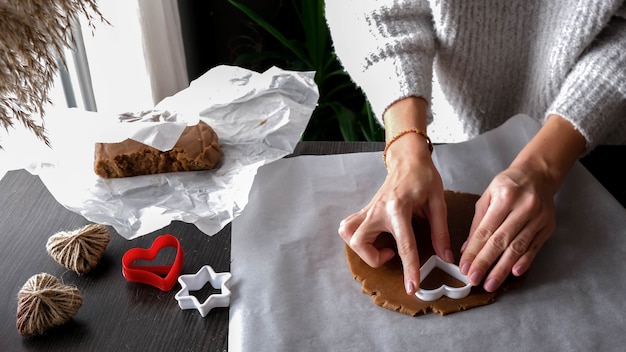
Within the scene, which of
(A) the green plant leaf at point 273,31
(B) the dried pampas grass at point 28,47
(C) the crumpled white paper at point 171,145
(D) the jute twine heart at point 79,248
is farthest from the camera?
(A) the green plant leaf at point 273,31

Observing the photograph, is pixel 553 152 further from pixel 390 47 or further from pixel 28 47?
pixel 28 47

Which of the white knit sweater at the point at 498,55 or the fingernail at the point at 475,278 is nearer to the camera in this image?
the fingernail at the point at 475,278

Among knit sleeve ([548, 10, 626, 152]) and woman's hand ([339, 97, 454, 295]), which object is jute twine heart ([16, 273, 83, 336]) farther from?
knit sleeve ([548, 10, 626, 152])

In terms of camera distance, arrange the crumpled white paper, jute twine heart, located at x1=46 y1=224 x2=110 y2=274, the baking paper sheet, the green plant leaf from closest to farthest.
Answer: the baking paper sheet < jute twine heart, located at x1=46 y1=224 x2=110 y2=274 < the crumpled white paper < the green plant leaf

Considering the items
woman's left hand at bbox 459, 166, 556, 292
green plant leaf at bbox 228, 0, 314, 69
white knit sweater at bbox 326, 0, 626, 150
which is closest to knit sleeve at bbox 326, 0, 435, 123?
white knit sweater at bbox 326, 0, 626, 150

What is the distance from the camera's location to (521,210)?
2.71 feet

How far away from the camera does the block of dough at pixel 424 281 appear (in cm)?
75

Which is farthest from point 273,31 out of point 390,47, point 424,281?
point 424,281

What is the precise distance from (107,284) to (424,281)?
0.41 metres

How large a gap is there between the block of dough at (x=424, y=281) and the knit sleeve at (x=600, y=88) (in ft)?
0.65

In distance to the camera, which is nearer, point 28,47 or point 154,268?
point 28,47

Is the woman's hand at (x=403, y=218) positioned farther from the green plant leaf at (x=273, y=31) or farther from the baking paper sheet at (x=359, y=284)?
the green plant leaf at (x=273, y=31)

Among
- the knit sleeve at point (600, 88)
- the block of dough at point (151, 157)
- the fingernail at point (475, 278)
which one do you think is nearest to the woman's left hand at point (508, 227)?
the fingernail at point (475, 278)

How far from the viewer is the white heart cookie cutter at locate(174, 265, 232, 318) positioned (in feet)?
2.47
